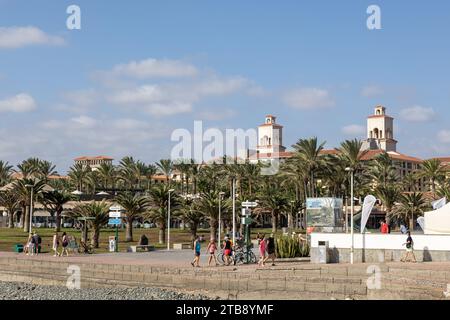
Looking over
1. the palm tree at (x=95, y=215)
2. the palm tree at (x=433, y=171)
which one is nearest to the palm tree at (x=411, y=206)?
the palm tree at (x=433, y=171)

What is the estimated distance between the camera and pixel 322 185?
85000 millimetres

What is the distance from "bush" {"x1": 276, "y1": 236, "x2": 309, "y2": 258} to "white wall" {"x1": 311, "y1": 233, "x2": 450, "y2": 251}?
236 cm

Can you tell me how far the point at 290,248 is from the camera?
99.2 ft

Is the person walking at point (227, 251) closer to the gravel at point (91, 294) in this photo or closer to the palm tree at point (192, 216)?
the gravel at point (91, 294)

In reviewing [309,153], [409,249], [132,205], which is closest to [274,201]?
[309,153]

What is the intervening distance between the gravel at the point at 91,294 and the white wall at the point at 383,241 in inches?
280

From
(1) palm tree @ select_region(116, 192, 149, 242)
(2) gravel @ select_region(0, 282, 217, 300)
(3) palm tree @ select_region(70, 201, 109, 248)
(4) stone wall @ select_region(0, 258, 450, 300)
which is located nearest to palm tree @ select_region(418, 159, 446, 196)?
(1) palm tree @ select_region(116, 192, 149, 242)

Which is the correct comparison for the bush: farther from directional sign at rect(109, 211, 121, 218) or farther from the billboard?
directional sign at rect(109, 211, 121, 218)

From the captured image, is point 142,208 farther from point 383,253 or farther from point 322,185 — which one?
point 322,185

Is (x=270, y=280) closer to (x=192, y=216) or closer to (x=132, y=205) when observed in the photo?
(x=192, y=216)

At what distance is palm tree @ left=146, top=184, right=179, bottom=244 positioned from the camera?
5069 cm

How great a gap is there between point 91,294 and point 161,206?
26.8 m

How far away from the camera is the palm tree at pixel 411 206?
2643 inches
